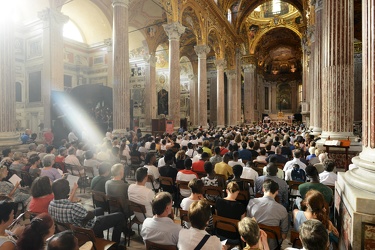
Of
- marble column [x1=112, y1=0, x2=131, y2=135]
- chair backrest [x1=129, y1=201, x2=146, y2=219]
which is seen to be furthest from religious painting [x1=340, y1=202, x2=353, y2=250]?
marble column [x1=112, y1=0, x2=131, y2=135]

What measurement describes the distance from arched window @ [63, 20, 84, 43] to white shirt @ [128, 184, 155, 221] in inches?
902

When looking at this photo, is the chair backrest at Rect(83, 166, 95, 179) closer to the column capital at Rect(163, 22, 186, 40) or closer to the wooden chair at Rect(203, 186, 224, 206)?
the wooden chair at Rect(203, 186, 224, 206)

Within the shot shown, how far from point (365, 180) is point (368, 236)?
0.59m

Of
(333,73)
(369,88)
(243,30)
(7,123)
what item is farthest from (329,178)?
(243,30)

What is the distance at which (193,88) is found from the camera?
107ft

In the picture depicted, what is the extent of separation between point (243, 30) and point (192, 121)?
15858 mm

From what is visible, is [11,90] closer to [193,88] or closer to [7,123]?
[7,123]

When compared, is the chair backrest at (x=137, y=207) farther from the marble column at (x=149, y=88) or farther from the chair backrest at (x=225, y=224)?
the marble column at (x=149, y=88)

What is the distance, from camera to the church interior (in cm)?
311

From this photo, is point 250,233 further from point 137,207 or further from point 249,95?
point 249,95

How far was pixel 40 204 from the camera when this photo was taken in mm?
3633

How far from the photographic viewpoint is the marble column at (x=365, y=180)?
235 cm

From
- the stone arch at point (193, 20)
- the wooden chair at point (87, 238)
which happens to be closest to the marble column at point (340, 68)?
the wooden chair at point (87, 238)

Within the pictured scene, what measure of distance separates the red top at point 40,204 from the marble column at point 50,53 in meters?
11.7
